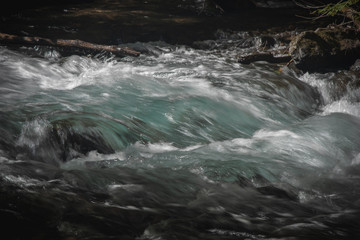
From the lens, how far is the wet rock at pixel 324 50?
365 inches

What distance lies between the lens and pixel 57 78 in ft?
25.9

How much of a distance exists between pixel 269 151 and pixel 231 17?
10.3 meters

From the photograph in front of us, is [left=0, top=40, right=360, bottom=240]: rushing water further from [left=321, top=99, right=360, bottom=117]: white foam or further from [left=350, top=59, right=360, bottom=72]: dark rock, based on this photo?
[left=350, top=59, right=360, bottom=72]: dark rock

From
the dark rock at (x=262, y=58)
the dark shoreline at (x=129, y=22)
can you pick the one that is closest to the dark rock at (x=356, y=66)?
the dark rock at (x=262, y=58)

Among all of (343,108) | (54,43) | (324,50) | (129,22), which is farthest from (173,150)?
(129,22)

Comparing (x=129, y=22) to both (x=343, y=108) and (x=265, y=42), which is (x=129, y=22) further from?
(x=343, y=108)

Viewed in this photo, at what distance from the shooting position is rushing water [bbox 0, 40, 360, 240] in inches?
114

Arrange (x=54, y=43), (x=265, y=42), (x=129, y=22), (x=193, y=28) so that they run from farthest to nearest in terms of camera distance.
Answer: (x=193, y=28) < (x=129, y=22) < (x=265, y=42) < (x=54, y=43)

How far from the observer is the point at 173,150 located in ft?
16.5

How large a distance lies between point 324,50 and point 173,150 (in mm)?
6194

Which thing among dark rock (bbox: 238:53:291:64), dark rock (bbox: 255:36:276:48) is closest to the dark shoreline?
dark rock (bbox: 255:36:276:48)

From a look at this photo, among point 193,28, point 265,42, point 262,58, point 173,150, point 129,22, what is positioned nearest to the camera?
point 173,150

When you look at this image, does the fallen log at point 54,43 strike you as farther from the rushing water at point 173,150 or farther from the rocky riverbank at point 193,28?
the rushing water at point 173,150

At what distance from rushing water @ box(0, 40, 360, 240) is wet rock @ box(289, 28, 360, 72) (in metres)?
0.38
